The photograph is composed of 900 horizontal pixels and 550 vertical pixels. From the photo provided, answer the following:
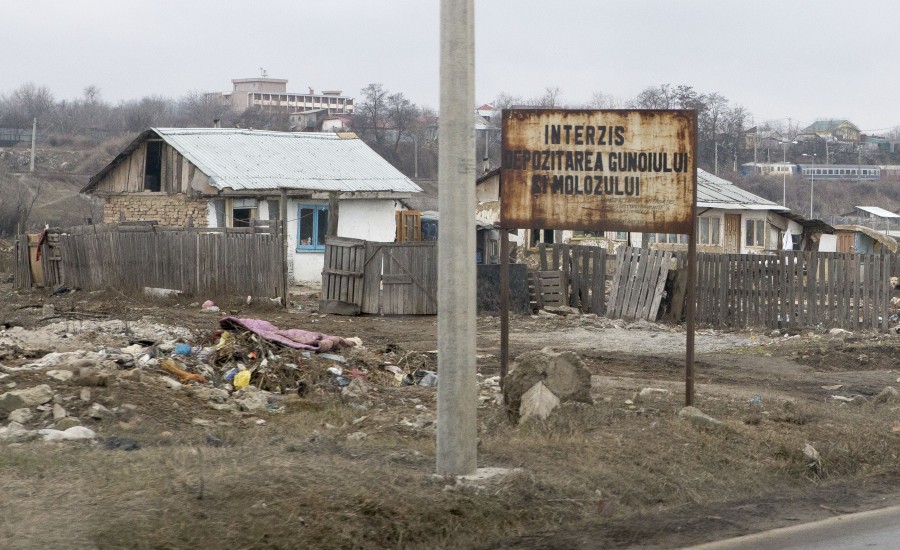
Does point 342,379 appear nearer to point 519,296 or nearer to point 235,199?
point 519,296

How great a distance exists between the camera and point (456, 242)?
21.6 feet

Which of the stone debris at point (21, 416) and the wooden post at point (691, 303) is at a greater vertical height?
the wooden post at point (691, 303)

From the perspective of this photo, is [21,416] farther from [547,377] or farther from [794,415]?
[794,415]

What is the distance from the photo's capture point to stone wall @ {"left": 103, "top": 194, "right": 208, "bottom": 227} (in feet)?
96.5

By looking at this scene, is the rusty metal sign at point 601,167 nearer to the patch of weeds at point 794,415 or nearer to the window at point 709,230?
the patch of weeds at point 794,415

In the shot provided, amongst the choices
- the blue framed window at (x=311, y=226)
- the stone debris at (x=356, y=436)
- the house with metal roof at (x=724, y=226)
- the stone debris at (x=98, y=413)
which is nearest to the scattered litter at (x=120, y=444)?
the stone debris at (x=98, y=413)

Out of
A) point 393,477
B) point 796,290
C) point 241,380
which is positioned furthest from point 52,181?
point 393,477

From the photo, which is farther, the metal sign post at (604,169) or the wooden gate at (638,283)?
the wooden gate at (638,283)

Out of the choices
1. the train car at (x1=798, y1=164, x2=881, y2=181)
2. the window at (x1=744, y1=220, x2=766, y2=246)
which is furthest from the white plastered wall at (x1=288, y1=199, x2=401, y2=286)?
the train car at (x1=798, y1=164, x2=881, y2=181)

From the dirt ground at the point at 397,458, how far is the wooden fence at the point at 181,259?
27.4 feet

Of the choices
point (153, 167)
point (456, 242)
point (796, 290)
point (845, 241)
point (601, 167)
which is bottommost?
point (796, 290)

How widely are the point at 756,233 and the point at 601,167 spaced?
32955mm

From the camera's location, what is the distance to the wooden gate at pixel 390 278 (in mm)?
21375

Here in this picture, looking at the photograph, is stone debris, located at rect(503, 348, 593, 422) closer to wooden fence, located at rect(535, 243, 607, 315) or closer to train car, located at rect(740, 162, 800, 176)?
wooden fence, located at rect(535, 243, 607, 315)
